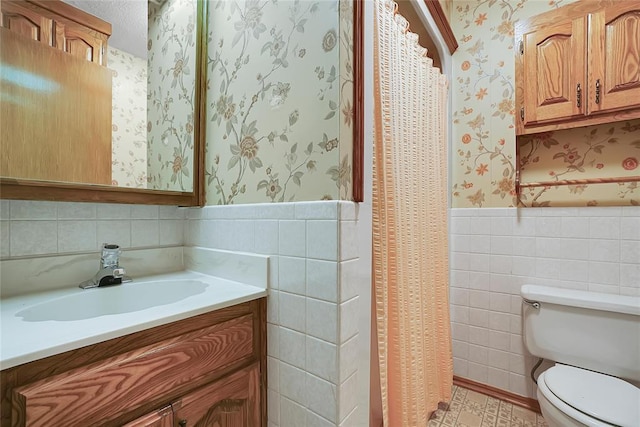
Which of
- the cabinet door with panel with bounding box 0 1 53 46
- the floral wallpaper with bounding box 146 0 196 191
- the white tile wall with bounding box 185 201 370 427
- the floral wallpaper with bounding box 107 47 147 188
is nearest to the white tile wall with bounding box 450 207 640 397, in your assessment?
the white tile wall with bounding box 185 201 370 427

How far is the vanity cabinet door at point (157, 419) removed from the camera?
1.97ft

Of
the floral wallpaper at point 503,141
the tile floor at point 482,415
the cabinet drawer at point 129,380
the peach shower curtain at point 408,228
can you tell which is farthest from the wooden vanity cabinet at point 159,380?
the floral wallpaper at point 503,141

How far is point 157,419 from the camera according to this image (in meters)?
0.63

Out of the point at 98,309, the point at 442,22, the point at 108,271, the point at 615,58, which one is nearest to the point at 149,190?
the point at 108,271

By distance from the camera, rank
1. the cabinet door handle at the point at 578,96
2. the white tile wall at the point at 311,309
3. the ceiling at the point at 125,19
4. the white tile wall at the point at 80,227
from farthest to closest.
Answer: the cabinet door handle at the point at 578,96
the ceiling at the point at 125,19
the white tile wall at the point at 80,227
the white tile wall at the point at 311,309

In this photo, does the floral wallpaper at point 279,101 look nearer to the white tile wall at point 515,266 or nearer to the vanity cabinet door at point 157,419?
the vanity cabinet door at point 157,419

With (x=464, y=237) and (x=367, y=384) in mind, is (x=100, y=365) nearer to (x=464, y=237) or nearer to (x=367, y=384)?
(x=367, y=384)

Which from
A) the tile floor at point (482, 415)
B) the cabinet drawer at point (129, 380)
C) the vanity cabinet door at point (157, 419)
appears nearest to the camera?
the cabinet drawer at point (129, 380)

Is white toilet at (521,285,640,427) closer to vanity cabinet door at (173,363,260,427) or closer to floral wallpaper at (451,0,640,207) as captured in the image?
floral wallpaper at (451,0,640,207)

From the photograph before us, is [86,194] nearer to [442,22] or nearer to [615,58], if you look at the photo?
[442,22]

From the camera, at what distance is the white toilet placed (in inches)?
38.4

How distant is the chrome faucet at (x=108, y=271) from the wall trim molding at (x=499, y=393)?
73.6 inches

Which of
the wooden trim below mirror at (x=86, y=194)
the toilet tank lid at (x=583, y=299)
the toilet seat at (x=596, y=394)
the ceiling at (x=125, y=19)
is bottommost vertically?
the toilet seat at (x=596, y=394)

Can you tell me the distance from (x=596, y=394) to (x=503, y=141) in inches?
47.2
